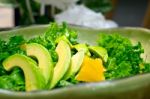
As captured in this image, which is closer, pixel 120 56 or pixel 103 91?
pixel 103 91

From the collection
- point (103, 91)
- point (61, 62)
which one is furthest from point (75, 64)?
point (103, 91)

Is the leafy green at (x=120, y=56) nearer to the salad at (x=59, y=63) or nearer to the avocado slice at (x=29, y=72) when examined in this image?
the salad at (x=59, y=63)

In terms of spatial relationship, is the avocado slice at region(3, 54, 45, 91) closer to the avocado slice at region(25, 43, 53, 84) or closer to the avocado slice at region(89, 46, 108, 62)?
the avocado slice at region(25, 43, 53, 84)

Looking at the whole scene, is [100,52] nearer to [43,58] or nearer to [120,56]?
[120,56]

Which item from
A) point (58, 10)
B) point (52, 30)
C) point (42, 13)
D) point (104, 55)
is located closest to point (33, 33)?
point (52, 30)

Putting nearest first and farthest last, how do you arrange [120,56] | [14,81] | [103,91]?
[103,91] → [14,81] → [120,56]

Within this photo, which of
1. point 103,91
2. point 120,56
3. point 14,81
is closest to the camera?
point 103,91
